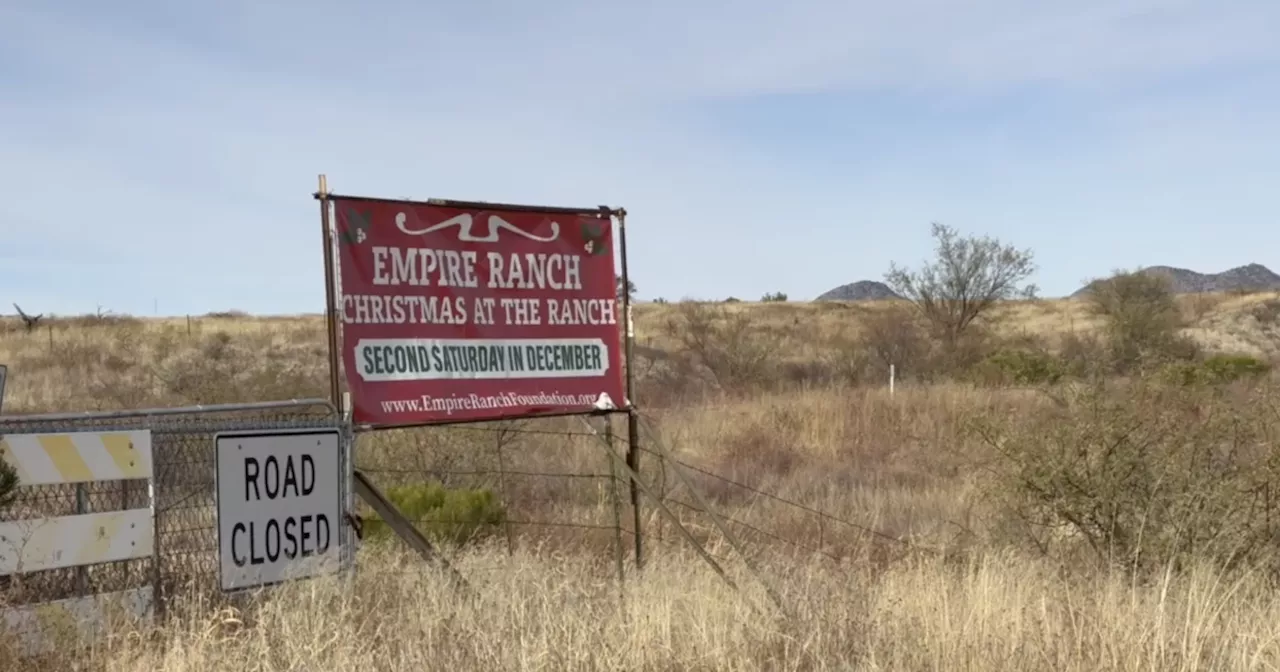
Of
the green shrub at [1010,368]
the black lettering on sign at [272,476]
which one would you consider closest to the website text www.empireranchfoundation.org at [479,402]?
the black lettering on sign at [272,476]

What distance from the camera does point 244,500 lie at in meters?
6.40

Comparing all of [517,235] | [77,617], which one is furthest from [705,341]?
[77,617]

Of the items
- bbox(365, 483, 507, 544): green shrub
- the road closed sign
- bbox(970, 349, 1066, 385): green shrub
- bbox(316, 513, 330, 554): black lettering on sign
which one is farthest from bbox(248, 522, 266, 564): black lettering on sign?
bbox(970, 349, 1066, 385): green shrub

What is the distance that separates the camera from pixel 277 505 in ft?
21.7

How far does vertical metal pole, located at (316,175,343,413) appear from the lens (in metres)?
6.96

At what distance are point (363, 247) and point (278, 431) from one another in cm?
127

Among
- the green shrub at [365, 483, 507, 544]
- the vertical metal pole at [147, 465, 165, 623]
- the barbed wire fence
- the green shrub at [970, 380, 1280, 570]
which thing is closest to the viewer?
the vertical metal pole at [147, 465, 165, 623]

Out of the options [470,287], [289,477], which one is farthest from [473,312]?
[289,477]

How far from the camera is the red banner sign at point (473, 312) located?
287 inches

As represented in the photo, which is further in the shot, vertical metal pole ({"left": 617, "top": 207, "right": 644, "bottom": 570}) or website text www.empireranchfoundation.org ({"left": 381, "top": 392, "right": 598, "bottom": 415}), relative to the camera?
vertical metal pole ({"left": 617, "top": 207, "right": 644, "bottom": 570})

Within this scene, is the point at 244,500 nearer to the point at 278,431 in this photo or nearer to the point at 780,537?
the point at 278,431

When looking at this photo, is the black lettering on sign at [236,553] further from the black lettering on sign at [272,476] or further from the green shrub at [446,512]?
the green shrub at [446,512]

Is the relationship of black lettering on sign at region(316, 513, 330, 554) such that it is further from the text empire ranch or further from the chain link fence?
the text empire ranch

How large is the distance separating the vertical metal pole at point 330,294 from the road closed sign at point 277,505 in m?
0.25
